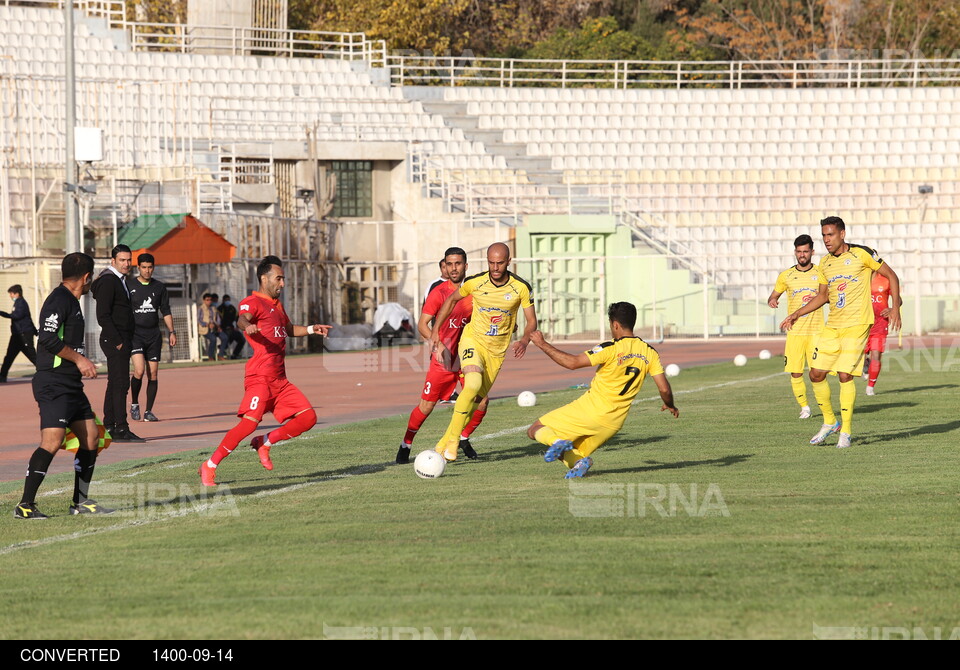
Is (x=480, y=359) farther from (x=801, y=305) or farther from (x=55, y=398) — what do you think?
(x=801, y=305)

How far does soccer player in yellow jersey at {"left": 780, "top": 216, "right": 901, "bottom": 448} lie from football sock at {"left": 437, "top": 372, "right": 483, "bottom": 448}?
3561mm

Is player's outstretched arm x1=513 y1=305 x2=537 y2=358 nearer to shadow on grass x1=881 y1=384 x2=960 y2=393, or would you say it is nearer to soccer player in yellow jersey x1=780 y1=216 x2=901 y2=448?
soccer player in yellow jersey x1=780 y1=216 x2=901 y2=448

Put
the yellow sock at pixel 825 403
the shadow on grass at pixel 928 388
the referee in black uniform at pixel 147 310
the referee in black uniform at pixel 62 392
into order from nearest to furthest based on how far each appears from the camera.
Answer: the referee in black uniform at pixel 62 392
the yellow sock at pixel 825 403
the referee in black uniform at pixel 147 310
the shadow on grass at pixel 928 388

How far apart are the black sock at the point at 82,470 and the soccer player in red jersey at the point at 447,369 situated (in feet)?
10.5

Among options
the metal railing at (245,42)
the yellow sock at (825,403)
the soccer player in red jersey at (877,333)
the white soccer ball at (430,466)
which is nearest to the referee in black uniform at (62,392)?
the white soccer ball at (430,466)

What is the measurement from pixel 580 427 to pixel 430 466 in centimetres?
127

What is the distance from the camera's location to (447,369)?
40.2 feet

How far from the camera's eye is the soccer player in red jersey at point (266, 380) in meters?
10.6

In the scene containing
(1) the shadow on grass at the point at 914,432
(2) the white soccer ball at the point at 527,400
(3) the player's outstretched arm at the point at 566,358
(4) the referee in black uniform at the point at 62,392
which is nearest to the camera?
(4) the referee in black uniform at the point at 62,392

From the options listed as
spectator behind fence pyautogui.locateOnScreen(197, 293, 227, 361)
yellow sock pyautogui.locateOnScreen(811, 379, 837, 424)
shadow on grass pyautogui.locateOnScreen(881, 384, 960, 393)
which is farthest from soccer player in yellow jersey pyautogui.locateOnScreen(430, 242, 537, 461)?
spectator behind fence pyautogui.locateOnScreen(197, 293, 227, 361)

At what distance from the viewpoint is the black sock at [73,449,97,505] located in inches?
374

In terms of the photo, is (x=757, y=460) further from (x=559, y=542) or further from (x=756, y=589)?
(x=756, y=589)

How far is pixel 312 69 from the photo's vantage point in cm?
4603

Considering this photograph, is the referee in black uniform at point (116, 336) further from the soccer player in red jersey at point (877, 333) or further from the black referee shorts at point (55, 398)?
the soccer player in red jersey at point (877, 333)
